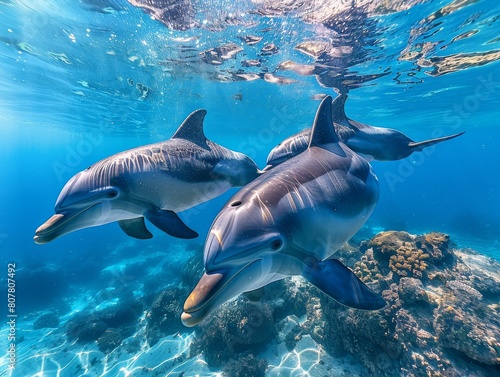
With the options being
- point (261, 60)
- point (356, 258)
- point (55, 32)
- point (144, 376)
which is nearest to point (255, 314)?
point (144, 376)

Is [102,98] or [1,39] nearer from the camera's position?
[1,39]

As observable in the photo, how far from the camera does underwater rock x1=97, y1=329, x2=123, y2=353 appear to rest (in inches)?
378

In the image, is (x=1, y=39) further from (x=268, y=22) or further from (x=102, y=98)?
(x=268, y=22)

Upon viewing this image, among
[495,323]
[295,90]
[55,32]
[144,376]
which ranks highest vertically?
[55,32]

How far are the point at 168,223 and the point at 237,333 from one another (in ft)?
19.4

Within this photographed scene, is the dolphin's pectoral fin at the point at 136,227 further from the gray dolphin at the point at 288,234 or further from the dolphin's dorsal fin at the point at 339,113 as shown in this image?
the dolphin's dorsal fin at the point at 339,113

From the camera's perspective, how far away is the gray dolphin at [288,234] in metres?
1.73

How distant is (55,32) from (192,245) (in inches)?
661

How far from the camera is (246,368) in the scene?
6.48 m

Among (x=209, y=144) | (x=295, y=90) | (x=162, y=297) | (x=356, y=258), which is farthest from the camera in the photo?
(x=295, y=90)

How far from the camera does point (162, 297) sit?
11.1 meters

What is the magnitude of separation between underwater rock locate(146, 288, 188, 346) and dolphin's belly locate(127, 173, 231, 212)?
26.8ft

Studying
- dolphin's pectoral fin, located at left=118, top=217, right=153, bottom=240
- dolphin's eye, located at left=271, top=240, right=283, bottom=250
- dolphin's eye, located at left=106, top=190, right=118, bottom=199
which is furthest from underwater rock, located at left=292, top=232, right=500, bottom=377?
dolphin's eye, located at left=106, top=190, right=118, bottom=199

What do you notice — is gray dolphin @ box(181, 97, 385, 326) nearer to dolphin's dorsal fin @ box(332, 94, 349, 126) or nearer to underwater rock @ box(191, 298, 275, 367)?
dolphin's dorsal fin @ box(332, 94, 349, 126)
